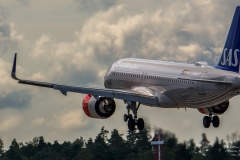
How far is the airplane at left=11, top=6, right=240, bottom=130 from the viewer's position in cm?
12131

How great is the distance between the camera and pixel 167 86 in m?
127

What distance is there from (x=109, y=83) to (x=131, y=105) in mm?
6817

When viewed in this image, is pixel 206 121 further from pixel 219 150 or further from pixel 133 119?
pixel 219 150

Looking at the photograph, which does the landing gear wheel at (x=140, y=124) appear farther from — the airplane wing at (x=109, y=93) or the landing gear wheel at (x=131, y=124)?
the airplane wing at (x=109, y=93)

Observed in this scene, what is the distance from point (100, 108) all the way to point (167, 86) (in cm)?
744

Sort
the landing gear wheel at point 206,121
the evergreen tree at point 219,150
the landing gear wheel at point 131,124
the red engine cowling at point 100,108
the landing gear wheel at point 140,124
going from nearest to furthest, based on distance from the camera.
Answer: the landing gear wheel at point 206,121
the landing gear wheel at point 131,124
the red engine cowling at point 100,108
the landing gear wheel at point 140,124
the evergreen tree at point 219,150

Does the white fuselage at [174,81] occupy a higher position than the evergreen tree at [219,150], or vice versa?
the white fuselage at [174,81]

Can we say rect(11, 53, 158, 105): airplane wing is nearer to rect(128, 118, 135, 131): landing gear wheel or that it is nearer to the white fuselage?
the white fuselage

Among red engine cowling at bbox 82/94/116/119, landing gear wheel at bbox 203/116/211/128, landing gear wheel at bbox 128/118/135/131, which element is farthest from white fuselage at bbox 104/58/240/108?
red engine cowling at bbox 82/94/116/119

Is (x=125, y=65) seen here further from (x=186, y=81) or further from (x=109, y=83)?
(x=186, y=81)

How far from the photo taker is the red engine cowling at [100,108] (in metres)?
129

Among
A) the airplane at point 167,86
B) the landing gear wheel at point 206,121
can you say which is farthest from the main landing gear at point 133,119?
the landing gear wheel at point 206,121

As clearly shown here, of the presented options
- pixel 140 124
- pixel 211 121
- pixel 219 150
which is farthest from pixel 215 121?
pixel 219 150

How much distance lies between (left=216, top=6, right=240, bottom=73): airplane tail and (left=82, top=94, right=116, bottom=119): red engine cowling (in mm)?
13093
